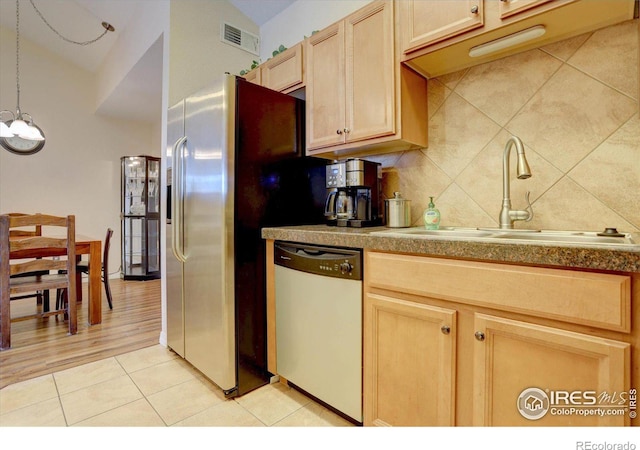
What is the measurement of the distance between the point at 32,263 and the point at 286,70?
2.50m

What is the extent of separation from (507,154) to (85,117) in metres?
5.64

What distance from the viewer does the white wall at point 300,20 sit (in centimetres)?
231

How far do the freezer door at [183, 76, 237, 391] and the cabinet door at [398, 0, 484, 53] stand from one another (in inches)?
36.3

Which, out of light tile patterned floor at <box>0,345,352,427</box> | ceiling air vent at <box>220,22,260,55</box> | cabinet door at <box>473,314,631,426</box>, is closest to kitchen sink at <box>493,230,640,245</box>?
cabinet door at <box>473,314,631,426</box>

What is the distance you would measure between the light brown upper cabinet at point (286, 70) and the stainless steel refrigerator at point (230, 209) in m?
0.18

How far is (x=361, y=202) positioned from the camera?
1.80m

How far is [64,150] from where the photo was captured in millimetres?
4570

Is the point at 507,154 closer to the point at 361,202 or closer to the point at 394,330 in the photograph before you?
the point at 361,202

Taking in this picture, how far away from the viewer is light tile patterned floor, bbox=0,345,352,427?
1.50m

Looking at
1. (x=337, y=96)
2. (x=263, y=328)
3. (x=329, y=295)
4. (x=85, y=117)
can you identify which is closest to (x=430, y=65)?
(x=337, y=96)

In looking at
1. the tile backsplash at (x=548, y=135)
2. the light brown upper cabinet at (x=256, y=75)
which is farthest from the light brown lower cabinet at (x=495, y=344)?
the light brown upper cabinet at (x=256, y=75)

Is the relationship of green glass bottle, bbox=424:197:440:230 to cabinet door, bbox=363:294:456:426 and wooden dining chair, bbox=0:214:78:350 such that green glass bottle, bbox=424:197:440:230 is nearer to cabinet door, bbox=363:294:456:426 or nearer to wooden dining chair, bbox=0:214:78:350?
cabinet door, bbox=363:294:456:426

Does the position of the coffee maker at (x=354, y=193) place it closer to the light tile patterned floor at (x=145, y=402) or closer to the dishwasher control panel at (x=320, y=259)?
the dishwasher control panel at (x=320, y=259)
